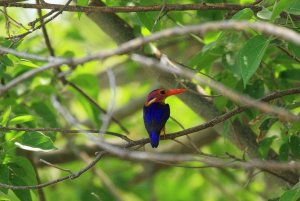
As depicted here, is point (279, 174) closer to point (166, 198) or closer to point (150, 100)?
point (150, 100)

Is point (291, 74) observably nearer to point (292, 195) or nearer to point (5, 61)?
point (292, 195)

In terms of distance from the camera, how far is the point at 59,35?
226 inches

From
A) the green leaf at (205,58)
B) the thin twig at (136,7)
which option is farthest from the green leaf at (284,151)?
the thin twig at (136,7)

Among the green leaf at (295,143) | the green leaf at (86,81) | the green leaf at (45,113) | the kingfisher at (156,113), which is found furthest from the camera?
the green leaf at (86,81)

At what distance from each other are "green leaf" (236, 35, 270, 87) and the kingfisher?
90 cm

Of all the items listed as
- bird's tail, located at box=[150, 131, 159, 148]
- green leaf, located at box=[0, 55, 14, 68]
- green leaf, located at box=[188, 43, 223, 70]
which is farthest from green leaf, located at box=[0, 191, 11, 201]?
green leaf, located at box=[188, 43, 223, 70]

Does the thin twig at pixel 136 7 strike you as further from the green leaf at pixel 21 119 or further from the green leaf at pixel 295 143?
the green leaf at pixel 295 143

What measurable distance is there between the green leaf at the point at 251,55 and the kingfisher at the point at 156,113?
2.95 feet

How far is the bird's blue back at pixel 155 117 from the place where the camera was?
3.79 metres

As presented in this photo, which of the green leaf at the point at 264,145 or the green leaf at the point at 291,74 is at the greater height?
the green leaf at the point at 291,74

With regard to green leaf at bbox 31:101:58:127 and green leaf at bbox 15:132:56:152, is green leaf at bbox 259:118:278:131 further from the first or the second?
green leaf at bbox 31:101:58:127

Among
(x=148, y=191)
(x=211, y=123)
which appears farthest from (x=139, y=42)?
(x=148, y=191)

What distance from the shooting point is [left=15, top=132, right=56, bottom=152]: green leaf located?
315 centimetres

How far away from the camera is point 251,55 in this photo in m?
2.78
